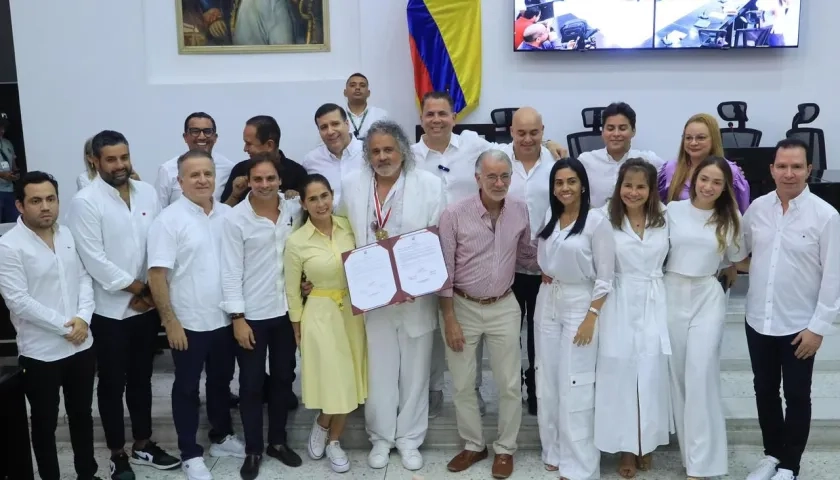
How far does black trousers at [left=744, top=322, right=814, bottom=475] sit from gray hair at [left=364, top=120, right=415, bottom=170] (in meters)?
1.79

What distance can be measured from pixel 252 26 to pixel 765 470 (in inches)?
243

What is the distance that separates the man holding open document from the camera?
3383 millimetres

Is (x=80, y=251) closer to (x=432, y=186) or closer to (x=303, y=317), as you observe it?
(x=303, y=317)

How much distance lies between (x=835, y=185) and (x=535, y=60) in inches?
128

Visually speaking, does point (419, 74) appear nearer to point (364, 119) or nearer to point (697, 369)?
point (364, 119)

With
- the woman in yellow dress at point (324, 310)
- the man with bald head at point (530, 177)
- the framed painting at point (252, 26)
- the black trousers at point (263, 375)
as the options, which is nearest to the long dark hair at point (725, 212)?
the man with bald head at point (530, 177)

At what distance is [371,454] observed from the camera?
3.66m

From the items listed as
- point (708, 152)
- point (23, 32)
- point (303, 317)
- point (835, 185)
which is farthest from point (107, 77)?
point (835, 185)

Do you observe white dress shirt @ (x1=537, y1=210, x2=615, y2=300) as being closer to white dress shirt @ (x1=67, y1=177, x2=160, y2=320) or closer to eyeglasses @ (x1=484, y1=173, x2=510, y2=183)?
eyeglasses @ (x1=484, y1=173, x2=510, y2=183)

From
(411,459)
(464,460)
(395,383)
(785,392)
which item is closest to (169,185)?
(395,383)

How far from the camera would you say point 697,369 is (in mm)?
3285

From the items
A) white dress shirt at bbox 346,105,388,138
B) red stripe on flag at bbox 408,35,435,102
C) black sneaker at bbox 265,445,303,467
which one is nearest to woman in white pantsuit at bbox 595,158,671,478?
black sneaker at bbox 265,445,303,467

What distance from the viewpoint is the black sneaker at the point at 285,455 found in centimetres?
364

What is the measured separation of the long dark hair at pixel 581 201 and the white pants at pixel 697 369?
0.51 metres
